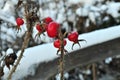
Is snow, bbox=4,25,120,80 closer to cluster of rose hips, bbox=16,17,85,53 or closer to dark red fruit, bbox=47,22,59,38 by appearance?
cluster of rose hips, bbox=16,17,85,53

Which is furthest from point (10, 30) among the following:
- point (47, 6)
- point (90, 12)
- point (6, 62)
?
point (6, 62)

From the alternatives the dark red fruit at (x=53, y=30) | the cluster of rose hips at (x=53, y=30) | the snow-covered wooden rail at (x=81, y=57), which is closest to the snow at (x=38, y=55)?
the snow-covered wooden rail at (x=81, y=57)

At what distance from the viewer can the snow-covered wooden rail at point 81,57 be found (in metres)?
1.56

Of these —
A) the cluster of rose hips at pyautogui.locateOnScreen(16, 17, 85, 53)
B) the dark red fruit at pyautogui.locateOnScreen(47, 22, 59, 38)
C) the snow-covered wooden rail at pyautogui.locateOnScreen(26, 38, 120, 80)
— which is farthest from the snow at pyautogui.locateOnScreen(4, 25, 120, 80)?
the dark red fruit at pyautogui.locateOnScreen(47, 22, 59, 38)

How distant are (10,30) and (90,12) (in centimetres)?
121

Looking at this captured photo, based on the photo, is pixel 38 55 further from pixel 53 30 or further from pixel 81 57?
pixel 53 30

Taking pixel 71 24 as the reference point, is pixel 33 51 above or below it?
above

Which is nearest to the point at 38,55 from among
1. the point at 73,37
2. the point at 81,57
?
the point at 81,57

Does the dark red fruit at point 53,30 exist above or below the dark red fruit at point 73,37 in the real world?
above

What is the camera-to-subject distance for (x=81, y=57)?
1703 mm

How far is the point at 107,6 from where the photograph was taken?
4957mm

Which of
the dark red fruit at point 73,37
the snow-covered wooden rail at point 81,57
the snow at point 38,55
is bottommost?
the snow-covered wooden rail at point 81,57

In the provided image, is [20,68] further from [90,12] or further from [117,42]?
[90,12]

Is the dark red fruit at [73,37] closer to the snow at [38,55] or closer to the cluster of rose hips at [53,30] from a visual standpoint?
the cluster of rose hips at [53,30]
